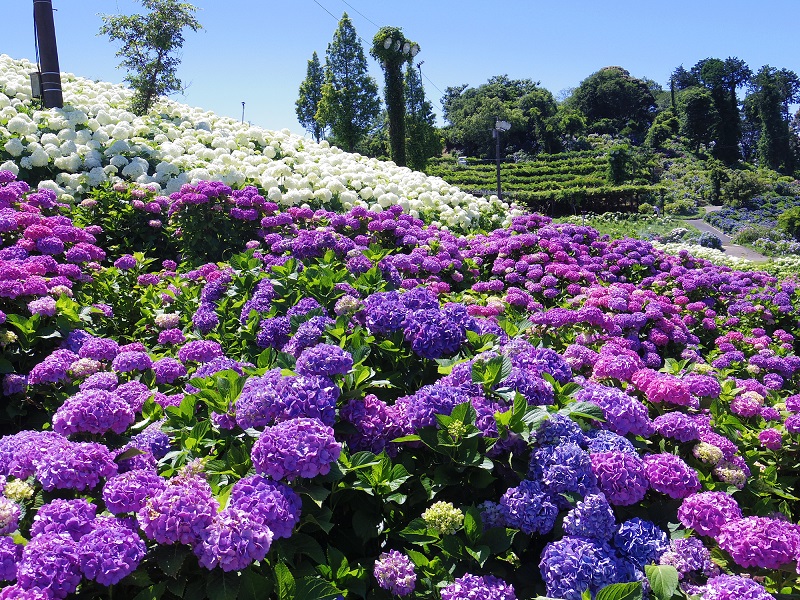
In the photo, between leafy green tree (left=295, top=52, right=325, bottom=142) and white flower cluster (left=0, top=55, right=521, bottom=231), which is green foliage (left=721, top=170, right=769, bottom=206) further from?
white flower cluster (left=0, top=55, right=521, bottom=231)

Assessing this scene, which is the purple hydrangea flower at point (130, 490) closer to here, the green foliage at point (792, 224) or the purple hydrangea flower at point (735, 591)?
the purple hydrangea flower at point (735, 591)

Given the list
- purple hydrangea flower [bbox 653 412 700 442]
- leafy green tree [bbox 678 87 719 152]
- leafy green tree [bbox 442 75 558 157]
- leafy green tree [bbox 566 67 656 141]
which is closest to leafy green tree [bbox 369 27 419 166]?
purple hydrangea flower [bbox 653 412 700 442]

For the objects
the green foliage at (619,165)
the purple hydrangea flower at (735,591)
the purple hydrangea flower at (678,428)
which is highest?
the green foliage at (619,165)

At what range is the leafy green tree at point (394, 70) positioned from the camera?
2020 centimetres

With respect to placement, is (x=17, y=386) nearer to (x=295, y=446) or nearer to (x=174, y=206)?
(x=295, y=446)

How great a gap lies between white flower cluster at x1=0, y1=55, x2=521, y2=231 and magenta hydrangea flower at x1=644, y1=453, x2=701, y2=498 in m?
5.52

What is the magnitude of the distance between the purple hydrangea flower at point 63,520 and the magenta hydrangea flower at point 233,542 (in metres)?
0.31

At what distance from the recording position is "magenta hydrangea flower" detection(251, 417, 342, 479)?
5.41ft

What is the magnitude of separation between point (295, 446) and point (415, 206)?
650 cm

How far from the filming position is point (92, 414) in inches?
78.3

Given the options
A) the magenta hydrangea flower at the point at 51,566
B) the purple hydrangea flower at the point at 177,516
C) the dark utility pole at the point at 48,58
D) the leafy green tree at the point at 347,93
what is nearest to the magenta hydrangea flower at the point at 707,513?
the purple hydrangea flower at the point at 177,516

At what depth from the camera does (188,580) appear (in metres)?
1.59

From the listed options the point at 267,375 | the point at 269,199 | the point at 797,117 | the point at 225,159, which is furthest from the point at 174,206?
the point at 797,117

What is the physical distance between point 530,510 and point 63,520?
1280mm
